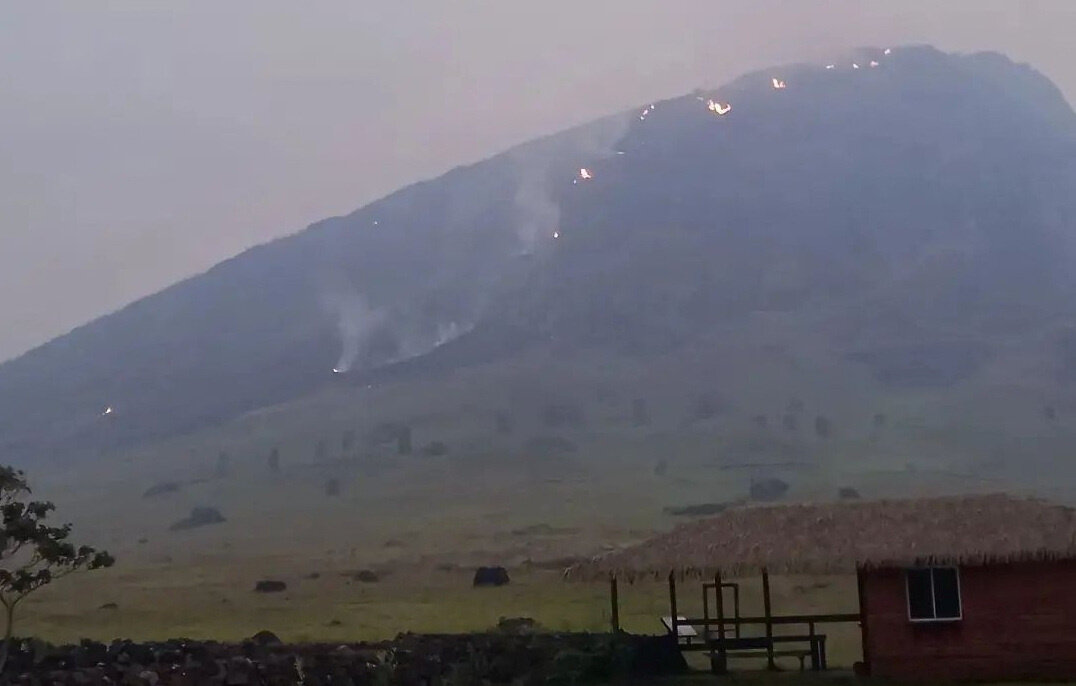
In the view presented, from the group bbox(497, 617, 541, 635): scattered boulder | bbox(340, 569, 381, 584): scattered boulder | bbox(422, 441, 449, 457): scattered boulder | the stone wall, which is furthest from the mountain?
the stone wall

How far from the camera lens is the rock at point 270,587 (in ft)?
182

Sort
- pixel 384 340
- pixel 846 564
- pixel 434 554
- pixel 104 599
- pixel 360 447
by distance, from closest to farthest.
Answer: pixel 846 564 < pixel 104 599 < pixel 434 554 < pixel 360 447 < pixel 384 340

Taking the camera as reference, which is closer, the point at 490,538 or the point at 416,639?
the point at 416,639

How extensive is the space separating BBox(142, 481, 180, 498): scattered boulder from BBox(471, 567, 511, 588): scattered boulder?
6181cm

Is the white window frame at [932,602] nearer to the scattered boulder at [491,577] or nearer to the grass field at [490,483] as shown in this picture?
the grass field at [490,483]

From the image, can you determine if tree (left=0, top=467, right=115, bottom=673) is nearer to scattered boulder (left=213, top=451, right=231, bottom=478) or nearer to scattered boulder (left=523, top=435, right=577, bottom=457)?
scattered boulder (left=523, top=435, right=577, bottom=457)

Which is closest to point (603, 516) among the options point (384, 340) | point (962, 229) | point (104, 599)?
point (104, 599)

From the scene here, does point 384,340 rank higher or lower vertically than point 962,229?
lower

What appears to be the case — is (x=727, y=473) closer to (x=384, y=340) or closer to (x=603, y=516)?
(x=603, y=516)

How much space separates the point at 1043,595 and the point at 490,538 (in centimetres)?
5450

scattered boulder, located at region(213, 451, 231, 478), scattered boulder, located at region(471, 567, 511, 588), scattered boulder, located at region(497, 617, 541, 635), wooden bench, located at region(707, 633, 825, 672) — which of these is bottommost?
scattered boulder, located at region(471, 567, 511, 588)

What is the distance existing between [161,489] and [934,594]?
9783 centimetres

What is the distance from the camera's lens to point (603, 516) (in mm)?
80500

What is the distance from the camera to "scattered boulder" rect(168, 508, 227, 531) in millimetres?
94125
